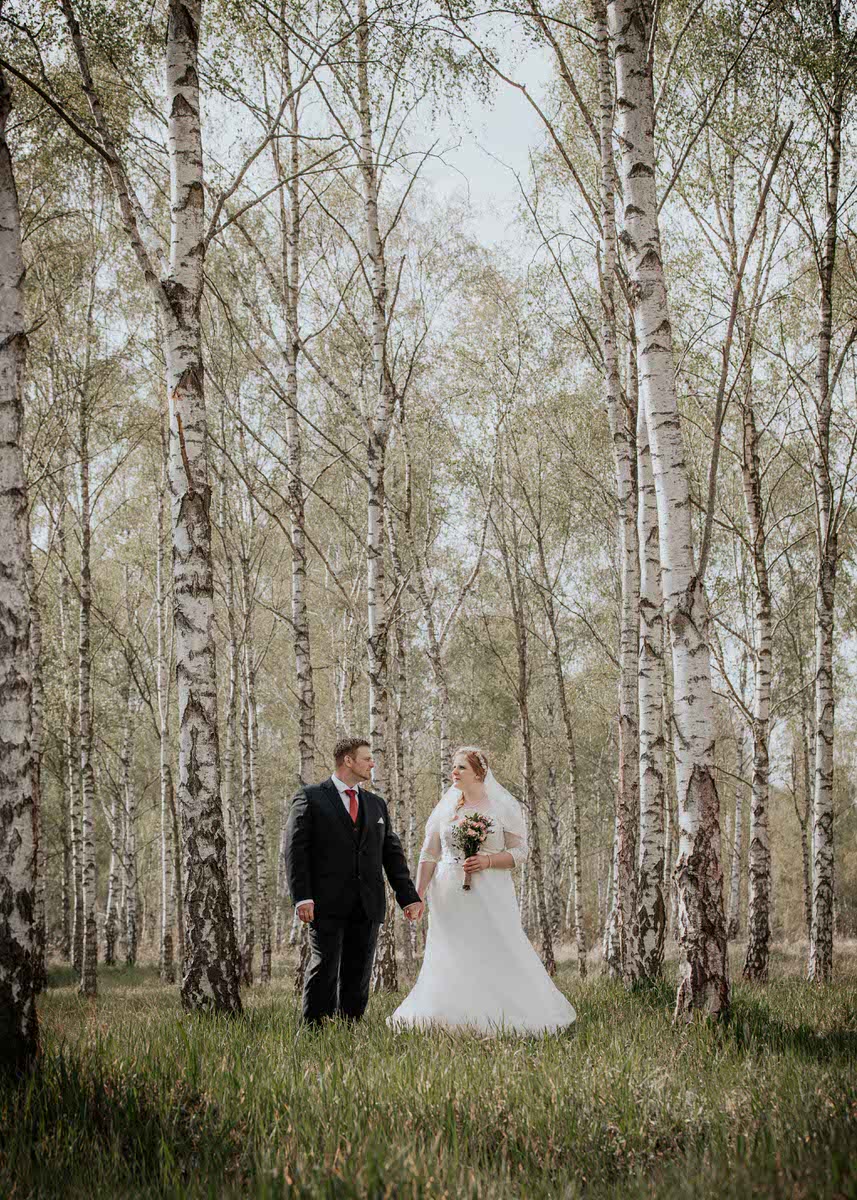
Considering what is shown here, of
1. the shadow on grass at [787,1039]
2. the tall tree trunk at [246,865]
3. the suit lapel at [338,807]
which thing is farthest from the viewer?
the tall tree trunk at [246,865]

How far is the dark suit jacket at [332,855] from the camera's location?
5676 mm

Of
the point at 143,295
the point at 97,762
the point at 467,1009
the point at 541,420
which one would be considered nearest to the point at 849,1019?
the point at 467,1009

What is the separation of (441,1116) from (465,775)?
3.37 m

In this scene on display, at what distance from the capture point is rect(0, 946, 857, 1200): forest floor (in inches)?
Result: 98.3

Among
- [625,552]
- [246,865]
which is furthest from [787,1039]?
[246,865]

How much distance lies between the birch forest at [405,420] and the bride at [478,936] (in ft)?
3.68

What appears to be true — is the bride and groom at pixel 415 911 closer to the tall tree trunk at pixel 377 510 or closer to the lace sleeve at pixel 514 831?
the lace sleeve at pixel 514 831

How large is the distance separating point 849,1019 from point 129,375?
42.1ft

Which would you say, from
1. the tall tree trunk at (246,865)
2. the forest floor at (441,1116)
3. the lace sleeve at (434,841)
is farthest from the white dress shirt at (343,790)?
the tall tree trunk at (246,865)

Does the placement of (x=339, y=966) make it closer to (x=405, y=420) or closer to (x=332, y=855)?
(x=332, y=855)

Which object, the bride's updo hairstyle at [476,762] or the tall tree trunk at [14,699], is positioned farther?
the bride's updo hairstyle at [476,762]

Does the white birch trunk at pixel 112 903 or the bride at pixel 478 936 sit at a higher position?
the bride at pixel 478 936

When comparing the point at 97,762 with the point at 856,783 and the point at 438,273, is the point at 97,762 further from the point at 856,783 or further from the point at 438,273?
the point at 856,783

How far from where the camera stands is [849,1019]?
5.58 meters
